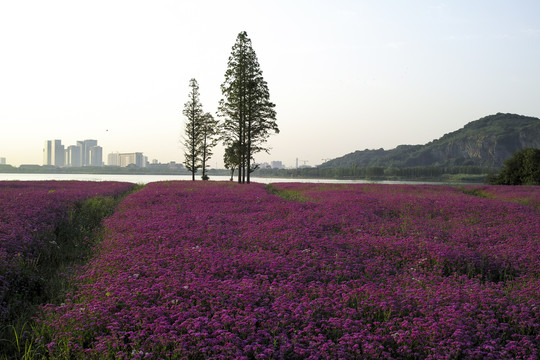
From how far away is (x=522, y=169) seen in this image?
51.2 m

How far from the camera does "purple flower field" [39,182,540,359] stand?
3785 millimetres

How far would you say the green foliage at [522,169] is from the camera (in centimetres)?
4909

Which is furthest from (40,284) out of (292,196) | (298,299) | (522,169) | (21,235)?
(522,169)

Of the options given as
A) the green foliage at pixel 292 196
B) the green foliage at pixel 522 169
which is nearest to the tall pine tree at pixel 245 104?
the green foliage at pixel 292 196

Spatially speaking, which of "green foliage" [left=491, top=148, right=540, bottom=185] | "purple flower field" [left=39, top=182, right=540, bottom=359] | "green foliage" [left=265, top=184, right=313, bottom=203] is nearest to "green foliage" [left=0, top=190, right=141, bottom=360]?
"purple flower field" [left=39, top=182, right=540, bottom=359]

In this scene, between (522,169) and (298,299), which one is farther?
(522,169)

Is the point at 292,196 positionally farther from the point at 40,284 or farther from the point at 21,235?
the point at 40,284

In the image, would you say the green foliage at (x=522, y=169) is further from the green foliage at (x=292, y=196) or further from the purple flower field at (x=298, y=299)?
the purple flower field at (x=298, y=299)

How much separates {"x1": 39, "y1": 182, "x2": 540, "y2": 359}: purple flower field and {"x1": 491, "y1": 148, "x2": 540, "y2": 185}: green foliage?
164ft

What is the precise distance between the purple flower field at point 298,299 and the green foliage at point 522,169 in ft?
164

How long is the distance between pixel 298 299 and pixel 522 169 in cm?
6055

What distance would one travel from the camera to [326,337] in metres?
4.12

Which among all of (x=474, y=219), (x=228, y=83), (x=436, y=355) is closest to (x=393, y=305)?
(x=436, y=355)

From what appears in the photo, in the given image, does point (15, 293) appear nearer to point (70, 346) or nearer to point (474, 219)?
point (70, 346)
